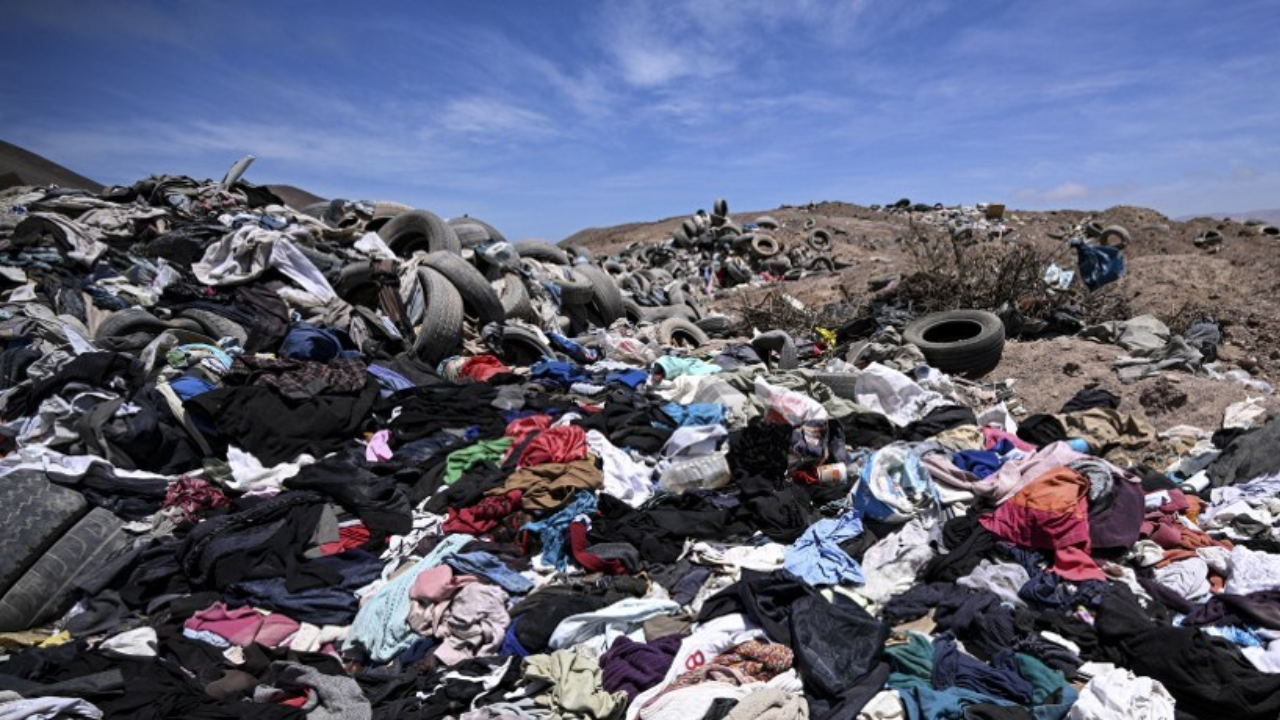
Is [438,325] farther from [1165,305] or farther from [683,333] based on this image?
[1165,305]

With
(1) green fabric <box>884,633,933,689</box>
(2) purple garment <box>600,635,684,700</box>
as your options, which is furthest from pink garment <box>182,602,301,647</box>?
(1) green fabric <box>884,633,933,689</box>

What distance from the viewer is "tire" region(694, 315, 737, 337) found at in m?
11.6

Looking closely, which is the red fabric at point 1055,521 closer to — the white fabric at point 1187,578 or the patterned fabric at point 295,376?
the white fabric at point 1187,578

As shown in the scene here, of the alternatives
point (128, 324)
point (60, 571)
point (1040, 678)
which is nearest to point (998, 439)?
point (1040, 678)

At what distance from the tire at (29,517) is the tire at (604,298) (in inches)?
301

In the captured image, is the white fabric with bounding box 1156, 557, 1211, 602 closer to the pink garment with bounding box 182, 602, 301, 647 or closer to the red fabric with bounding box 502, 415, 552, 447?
the red fabric with bounding box 502, 415, 552, 447

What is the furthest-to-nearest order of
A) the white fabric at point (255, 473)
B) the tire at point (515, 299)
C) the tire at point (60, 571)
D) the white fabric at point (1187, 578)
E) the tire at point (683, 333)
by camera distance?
the tire at point (683, 333), the tire at point (515, 299), the white fabric at point (255, 473), the tire at point (60, 571), the white fabric at point (1187, 578)

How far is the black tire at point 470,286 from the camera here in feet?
29.0

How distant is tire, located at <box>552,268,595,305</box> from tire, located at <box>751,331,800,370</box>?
340 centimetres

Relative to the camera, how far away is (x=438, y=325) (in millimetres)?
8219

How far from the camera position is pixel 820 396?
648 centimetres

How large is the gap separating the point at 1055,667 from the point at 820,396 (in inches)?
135

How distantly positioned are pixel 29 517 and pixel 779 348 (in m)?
6.78

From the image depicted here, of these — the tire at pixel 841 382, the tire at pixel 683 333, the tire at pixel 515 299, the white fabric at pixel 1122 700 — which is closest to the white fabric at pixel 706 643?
the white fabric at pixel 1122 700
